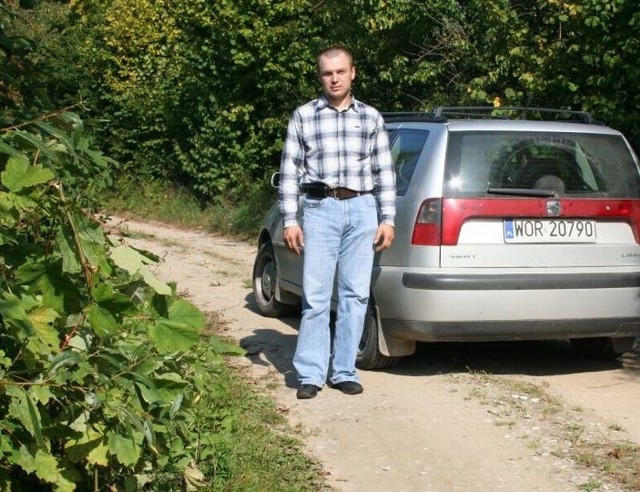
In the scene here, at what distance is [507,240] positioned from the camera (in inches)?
275

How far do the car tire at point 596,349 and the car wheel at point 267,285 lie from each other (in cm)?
259

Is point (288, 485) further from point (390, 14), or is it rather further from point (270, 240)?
point (390, 14)

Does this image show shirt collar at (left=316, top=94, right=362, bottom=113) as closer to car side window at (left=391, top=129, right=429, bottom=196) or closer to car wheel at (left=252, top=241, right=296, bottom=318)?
car side window at (left=391, top=129, right=429, bottom=196)

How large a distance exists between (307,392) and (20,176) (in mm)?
3499

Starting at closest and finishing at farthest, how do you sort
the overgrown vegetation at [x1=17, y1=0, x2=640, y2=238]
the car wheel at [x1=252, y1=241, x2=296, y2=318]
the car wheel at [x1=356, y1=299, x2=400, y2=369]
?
1. the car wheel at [x1=356, y1=299, x2=400, y2=369]
2. the car wheel at [x1=252, y1=241, x2=296, y2=318]
3. the overgrown vegetation at [x1=17, y1=0, x2=640, y2=238]

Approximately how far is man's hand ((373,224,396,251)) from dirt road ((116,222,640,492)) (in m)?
0.93

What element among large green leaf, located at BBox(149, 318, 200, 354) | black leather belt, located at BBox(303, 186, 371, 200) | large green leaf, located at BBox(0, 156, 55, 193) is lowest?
large green leaf, located at BBox(149, 318, 200, 354)

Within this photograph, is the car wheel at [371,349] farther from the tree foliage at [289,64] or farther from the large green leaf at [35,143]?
the large green leaf at [35,143]

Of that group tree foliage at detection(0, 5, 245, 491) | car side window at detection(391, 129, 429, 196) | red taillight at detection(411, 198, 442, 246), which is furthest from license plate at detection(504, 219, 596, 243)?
tree foliage at detection(0, 5, 245, 491)

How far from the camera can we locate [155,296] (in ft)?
12.8

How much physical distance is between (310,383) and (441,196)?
1418 mm

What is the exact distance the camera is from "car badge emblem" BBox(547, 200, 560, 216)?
707 cm

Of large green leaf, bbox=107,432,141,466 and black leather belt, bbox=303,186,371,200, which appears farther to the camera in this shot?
black leather belt, bbox=303,186,371,200

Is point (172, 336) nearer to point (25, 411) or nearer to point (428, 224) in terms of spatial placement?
point (25, 411)
